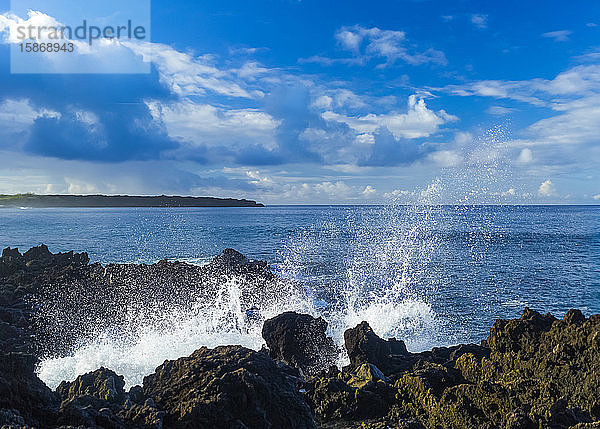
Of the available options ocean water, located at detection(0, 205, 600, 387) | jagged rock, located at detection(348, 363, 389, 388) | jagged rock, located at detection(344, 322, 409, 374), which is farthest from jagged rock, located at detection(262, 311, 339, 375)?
jagged rock, located at detection(348, 363, 389, 388)

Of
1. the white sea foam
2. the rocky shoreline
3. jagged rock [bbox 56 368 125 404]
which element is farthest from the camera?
the white sea foam

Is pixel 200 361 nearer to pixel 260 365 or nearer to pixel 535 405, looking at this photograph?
pixel 260 365

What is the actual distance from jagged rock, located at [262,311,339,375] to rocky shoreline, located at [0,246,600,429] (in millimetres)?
28

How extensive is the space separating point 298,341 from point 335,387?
4359 millimetres

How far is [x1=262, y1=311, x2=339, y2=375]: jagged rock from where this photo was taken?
471 inches

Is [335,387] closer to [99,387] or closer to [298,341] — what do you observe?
[99,387]

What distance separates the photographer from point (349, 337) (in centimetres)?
1173

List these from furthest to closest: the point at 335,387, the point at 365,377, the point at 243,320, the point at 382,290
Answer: the point at 382,290
the point at 243,320
the point at 365,377
the point at 335,387

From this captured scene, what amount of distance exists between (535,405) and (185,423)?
471cm

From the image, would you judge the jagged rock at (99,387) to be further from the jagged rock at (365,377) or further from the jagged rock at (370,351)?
the jagged rock at (370,351)

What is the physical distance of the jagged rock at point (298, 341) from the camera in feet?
39.2

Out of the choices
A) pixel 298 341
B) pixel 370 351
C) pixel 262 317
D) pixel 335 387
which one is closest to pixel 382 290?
pixel 262 317

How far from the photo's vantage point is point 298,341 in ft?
39.6

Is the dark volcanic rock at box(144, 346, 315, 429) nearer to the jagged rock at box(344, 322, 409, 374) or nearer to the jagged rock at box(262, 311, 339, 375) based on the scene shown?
the jagged rock at box(344, 322, 409, 374)
